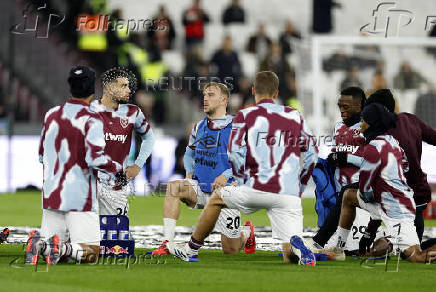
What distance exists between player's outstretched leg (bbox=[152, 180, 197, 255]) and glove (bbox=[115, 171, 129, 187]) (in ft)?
1.71

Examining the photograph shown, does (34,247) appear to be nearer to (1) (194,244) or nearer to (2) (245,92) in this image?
(1) (194,244)

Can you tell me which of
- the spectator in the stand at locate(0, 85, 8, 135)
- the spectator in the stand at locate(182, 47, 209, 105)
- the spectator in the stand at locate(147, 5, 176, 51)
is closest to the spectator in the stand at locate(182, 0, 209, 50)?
the spectator in the stand at locate(147, 5, 176, 51)

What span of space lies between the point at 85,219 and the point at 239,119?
5.24 ft

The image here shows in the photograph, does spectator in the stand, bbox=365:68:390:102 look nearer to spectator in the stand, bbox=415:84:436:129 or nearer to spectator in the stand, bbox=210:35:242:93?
spectator in the stand, bbox=415:84:436:129

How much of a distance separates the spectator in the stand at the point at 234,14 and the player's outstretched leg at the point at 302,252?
17761mm

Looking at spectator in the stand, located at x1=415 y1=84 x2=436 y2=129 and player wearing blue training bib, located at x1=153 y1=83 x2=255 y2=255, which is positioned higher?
spectator in the stand, located at x1=415 y1=84 x2=436 y2=129

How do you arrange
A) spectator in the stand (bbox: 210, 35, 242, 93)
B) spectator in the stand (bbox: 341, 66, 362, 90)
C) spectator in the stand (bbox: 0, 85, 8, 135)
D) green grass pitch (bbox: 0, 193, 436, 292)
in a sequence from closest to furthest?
1. green grass pitch (bbox: 0, 193, 436, 292)
2. spectator in the stand (bbox: 341, 66, 362, 90)
3. spectator in the stand (bbox: 0, 85, 8, 135)
4. spectator in the stand (bbox: 210, 35, 242, 93)

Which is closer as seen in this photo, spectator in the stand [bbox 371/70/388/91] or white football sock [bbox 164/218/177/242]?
white football sock [bbox 164/218/177/242]

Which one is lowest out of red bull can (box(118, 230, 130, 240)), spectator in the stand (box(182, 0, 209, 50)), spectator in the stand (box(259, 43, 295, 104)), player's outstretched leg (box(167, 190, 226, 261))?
red bull can (box(118, 230, 130, 240))

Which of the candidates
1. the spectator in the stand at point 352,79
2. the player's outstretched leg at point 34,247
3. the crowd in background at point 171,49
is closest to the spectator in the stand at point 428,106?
the spectator in the stand at point 352,79

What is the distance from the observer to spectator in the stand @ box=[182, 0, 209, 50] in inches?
979

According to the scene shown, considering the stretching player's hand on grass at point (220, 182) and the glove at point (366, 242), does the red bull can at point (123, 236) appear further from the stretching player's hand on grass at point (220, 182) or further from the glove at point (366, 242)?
the glove at point (366, 242)

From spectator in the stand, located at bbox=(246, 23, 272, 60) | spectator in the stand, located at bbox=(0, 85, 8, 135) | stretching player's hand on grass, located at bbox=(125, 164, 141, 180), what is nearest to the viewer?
stretching player's hand on grass, located at bbox=(125, 164, 141, 180)

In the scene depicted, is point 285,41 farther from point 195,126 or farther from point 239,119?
point 239,119
